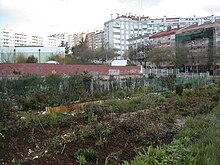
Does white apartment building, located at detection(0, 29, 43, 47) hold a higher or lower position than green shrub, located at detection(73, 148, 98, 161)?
higher

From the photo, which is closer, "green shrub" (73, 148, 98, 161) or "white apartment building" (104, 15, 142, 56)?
"green shrub" (73, 148, 98, 161)

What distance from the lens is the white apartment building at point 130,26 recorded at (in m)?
122

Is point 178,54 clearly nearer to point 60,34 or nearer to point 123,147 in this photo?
point 123,147

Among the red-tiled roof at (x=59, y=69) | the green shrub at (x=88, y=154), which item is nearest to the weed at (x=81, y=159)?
the green shrub at (x=88, y=154)

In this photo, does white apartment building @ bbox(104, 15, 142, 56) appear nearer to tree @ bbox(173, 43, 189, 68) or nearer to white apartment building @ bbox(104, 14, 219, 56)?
white apartment building @ bbox(104, 14, 219, 56)

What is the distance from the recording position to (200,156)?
4.98 m

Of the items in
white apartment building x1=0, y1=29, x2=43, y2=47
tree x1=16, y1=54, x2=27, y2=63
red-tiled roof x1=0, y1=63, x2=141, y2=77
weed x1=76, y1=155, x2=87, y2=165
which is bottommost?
weed x1=76, y1=155, x2=87, y2=165

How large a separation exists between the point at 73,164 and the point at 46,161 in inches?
20.6

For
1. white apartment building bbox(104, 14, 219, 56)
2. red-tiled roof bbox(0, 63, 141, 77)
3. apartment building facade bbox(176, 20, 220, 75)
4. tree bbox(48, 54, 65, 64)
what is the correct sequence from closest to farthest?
red-tiled roof bbox(0, 63, 141, 77)
tree bbox(48, 54, 65, 64)
apartment building facade bbox(176, 20, 220, 75)
white apartment building bbox(104, 14, 219, 56)

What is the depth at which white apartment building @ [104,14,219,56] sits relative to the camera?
399ft

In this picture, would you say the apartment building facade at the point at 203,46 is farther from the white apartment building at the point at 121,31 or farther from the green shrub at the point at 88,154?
the green shrub at the point at 88,154

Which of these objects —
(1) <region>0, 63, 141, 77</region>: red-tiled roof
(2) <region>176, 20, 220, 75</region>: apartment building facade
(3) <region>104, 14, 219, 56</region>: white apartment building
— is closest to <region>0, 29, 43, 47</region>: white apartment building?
(3) <region>104, 14, 219, 56</region>: white apartment building

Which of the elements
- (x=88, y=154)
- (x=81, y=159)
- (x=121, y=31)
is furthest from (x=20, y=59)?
(x=121, y=31)

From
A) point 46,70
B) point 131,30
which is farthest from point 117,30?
point 46,70
